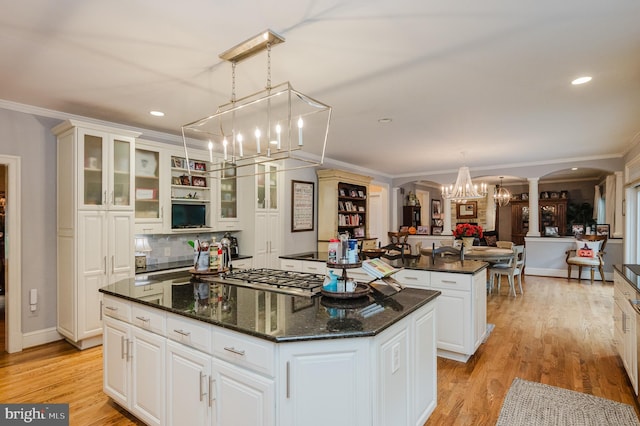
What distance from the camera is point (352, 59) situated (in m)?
2.56

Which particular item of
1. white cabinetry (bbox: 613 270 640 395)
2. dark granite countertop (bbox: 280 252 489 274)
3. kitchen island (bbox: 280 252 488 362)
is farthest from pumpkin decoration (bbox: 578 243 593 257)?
kitchen island (bbox: 280 252 488 362)

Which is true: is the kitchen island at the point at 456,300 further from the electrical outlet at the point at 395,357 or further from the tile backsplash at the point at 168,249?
the tile backsplash at the point at 168,249

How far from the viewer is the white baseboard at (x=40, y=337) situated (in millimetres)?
3557

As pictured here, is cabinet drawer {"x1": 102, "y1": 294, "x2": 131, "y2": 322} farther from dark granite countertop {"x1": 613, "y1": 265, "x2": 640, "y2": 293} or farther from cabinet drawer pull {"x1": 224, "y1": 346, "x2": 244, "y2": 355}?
dark granite countertop {"x1": 613, "y1": 265, "x2": 640, "y2": 293}

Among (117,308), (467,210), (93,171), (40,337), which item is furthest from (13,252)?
(467,210)

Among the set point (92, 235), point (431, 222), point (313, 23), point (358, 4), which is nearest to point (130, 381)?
point (92, 235)

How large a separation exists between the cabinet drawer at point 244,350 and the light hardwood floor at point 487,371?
1.22m

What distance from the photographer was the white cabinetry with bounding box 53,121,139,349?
3490 millimetres

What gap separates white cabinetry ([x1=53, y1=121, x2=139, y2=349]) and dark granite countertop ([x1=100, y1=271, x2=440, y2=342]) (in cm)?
132

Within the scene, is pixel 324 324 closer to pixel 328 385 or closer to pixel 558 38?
pixel 328 385

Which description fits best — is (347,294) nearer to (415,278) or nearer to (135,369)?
(135,369)

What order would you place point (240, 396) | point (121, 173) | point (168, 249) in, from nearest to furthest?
1. point (240, 396)
2. point (121, 173)
3. point (168, 249)

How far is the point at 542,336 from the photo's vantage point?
3951mm

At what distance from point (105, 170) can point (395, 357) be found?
3.51 meters
